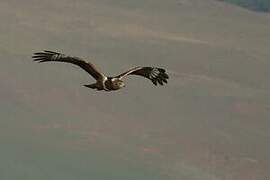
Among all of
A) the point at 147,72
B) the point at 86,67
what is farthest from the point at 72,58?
the point at 147,72

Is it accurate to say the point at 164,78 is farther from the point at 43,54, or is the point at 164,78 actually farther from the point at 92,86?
the point at 43,54

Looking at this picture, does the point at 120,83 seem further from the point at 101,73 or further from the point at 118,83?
the point at 101,73

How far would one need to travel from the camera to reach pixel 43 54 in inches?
843

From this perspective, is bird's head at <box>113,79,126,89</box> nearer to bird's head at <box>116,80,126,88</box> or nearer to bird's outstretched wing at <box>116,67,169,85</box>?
bird's head at <box>116,80,126,88</box>

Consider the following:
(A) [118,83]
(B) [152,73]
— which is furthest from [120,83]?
(B) [152,73]

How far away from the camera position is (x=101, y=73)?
70.2ft

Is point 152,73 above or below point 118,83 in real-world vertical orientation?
above

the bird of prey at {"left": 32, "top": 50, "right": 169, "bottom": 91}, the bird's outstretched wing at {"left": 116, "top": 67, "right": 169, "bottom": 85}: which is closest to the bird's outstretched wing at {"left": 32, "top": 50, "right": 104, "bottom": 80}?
the bird of prey at {"left": 32, "top": 50, "right": 169, "bottom": 91}

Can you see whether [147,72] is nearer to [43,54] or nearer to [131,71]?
[131,71]

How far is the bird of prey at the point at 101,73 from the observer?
20984 mm

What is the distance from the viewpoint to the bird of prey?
2098 cm

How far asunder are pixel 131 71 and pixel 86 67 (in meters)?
1.15

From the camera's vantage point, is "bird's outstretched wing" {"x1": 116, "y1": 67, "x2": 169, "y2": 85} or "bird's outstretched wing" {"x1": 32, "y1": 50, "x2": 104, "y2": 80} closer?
"bird's outstretched wing" {"x1": 32, "y1": 50, "x2": 104, "y2": 80}

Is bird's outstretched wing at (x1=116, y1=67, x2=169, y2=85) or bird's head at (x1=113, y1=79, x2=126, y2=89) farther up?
bird's outstretched wing at (x1=116, y1=67, x2=169, y2=85)
